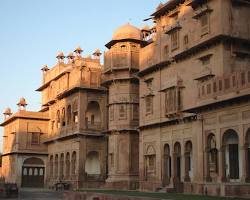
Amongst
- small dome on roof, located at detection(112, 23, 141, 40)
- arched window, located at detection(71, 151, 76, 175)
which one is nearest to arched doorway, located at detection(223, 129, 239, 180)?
small dome on roof, located at detection(112, 23, 141, 40)

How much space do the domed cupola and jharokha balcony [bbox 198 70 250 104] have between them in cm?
1767

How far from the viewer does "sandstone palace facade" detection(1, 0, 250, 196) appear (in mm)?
25250

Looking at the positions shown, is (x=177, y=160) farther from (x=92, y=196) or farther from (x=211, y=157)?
(x=92, y=196)

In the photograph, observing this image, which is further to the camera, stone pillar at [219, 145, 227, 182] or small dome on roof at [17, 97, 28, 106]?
small dome on roof at [17, 97, 28, 106]

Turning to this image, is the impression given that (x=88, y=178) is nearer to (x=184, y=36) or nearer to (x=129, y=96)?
(x=129, y=96)

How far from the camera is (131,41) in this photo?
4272 cm

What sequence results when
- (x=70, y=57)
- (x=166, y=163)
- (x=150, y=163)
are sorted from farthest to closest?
(x=70, y=57), (x=150, y=163), (x=166, y=163)

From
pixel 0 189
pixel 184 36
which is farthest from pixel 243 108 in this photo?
pixel 0 189

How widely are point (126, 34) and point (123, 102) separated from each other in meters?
6.50

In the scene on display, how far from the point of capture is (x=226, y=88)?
24.0 m

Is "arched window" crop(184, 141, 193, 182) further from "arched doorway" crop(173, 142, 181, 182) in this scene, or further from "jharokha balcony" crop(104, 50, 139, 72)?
"jharokha balcony" crop(104, 50, 139, 72)

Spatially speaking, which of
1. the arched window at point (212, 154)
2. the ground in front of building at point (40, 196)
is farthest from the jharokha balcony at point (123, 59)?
the arched window at point (212, 154)

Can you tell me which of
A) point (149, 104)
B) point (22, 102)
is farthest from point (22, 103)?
point (149, 104)

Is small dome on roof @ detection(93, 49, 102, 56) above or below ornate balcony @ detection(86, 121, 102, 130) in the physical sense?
above
